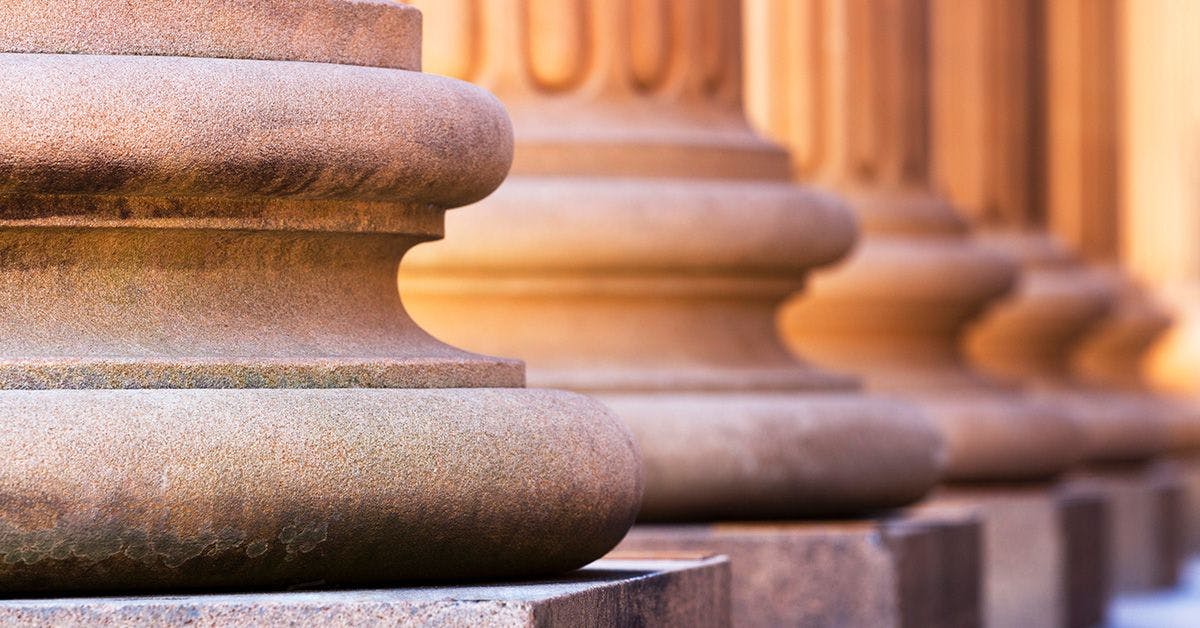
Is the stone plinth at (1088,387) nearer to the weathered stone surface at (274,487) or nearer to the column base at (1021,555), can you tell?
the column base at (1021,555)

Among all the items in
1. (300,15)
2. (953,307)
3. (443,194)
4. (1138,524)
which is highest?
(300,15)

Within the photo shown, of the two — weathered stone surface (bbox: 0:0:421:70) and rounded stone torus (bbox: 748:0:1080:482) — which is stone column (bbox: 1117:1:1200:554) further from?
weathered stone surface (bbox: 0:0:421:70)

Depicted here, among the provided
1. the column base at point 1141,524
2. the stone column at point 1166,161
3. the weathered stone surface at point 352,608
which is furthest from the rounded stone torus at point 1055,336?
the weathered stone surface at point 352,608

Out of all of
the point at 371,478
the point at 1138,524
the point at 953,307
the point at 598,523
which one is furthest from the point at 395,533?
the point at 1138,524

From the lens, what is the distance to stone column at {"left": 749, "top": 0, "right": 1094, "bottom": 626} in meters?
32.2

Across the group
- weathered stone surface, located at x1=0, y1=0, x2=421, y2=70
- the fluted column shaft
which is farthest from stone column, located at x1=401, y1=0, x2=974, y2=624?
the fluted column shaft

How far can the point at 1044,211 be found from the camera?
144 ft

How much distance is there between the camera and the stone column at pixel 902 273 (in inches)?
1268

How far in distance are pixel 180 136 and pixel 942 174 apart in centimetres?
2952

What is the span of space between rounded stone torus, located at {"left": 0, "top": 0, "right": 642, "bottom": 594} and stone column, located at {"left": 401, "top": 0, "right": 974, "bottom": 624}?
7.62 meters

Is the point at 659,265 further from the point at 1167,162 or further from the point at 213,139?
the point at 1167,162

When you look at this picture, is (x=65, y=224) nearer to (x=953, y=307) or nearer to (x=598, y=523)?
(x=598, y=523)

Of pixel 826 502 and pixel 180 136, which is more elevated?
pixel 180 136

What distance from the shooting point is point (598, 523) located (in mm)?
14531
